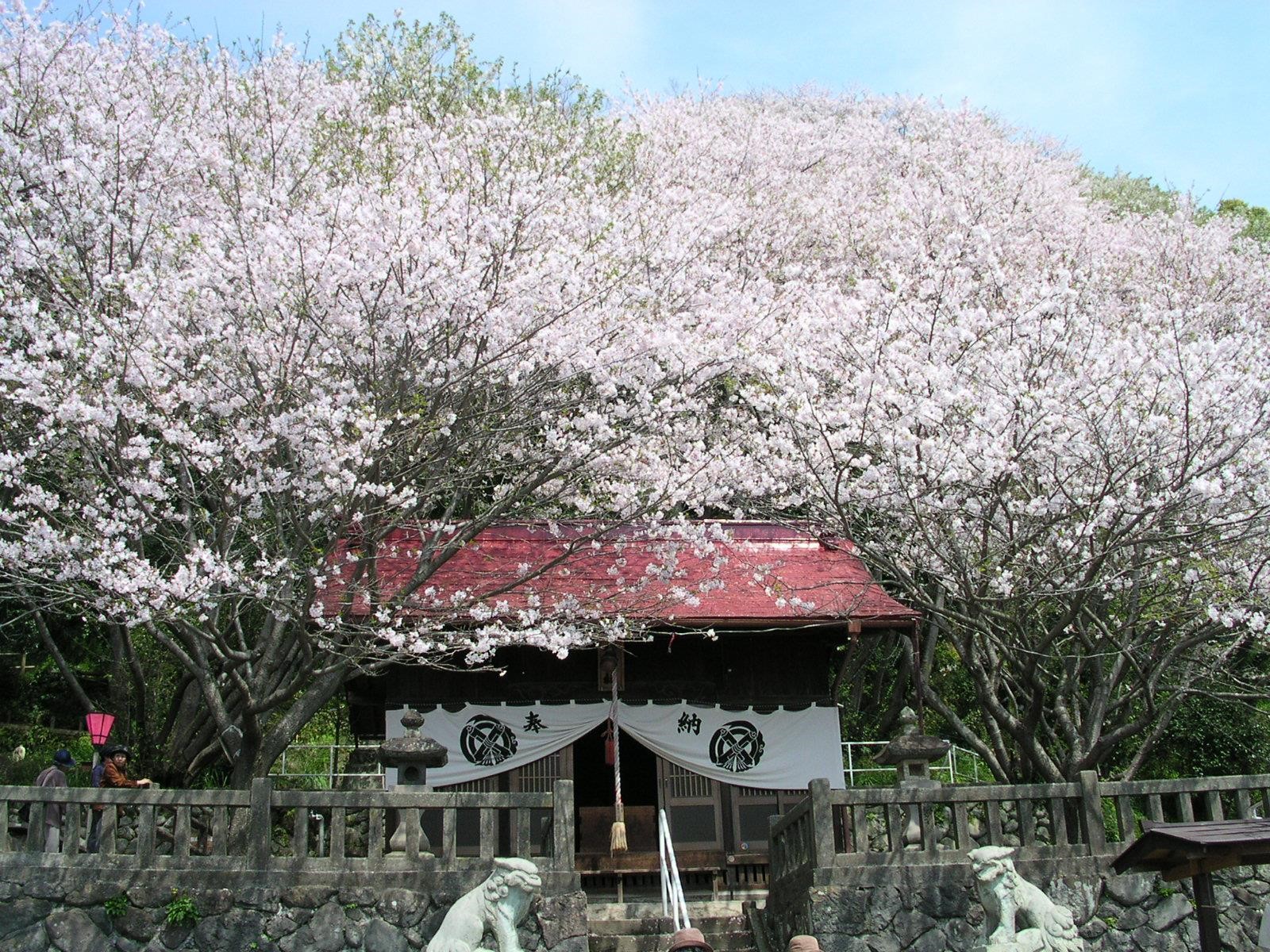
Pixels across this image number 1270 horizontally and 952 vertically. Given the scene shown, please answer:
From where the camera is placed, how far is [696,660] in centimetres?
1345

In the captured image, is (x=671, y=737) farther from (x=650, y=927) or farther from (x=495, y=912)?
(x=495, y=912)

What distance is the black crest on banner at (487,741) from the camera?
41.1ft

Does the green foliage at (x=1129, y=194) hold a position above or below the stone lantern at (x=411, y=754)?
above

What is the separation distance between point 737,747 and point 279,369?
6.86m

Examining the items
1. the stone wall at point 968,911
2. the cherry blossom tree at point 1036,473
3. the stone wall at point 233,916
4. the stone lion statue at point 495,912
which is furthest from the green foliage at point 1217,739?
the stone lion statue at point 495,912

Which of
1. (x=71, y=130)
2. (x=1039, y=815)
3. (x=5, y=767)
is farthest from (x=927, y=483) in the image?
(x=5, y=767)

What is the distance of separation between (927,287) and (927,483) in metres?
3.63

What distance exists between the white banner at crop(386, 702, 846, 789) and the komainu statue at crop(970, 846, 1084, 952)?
4566mm

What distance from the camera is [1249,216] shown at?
30453 mm

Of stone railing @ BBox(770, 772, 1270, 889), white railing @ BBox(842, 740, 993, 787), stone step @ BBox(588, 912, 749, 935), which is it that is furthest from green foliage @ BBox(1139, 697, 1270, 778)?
stone step @ BBox(588, 912, 749, 935)

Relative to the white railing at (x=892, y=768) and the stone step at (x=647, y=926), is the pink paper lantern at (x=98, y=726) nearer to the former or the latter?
the stone step at (x=647, y=926)

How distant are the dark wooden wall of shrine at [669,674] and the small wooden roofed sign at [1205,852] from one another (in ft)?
18.4

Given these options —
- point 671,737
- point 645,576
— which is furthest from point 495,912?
point 645,576

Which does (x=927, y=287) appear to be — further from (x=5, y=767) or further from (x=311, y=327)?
(x=5, y=767)
